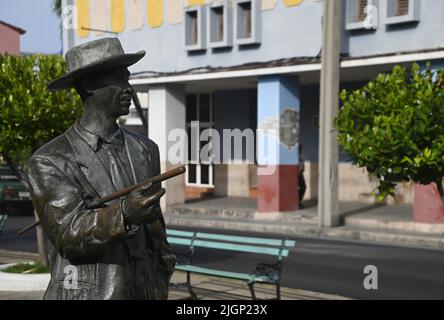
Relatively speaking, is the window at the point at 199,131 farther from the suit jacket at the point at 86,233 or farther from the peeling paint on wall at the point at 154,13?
the suit jacket at the point at 86,233

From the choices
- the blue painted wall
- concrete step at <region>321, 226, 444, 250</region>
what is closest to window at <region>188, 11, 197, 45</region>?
the blue painted wall

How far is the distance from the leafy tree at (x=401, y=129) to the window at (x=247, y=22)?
11.4m

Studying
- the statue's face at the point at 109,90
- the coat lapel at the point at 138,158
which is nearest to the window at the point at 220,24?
the coat lapel at the point at 138,158

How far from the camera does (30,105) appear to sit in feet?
33.0

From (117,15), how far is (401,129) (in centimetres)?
1724

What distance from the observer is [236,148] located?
26.1 meters

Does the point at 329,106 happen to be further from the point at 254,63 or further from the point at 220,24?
the point at 220,24

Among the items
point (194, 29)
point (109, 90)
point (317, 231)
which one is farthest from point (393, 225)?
point (109, 90)

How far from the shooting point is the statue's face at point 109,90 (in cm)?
334

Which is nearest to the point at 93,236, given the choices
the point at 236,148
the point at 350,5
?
the point at 350,5

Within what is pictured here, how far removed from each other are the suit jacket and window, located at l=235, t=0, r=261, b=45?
17.0m

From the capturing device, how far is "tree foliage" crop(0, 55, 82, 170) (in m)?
10.1

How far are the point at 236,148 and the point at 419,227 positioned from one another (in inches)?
401

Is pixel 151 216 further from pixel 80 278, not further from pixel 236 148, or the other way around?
pixel 236 148
